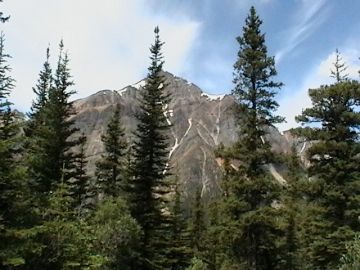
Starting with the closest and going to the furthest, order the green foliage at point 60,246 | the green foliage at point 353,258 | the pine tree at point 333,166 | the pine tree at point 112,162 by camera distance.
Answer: the green foliage at point 353,258, the green foliage at point 60,246, the pine tree at point 333,166, the pine tree at point 112,162

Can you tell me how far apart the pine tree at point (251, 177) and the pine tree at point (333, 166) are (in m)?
2.39

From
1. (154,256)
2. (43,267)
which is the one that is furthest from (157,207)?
(43,267)

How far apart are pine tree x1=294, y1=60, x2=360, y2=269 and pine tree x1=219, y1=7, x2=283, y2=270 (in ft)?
7.83

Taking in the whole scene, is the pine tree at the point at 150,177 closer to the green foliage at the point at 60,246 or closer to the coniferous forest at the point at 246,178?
the coniferous forest at the point at 246,178

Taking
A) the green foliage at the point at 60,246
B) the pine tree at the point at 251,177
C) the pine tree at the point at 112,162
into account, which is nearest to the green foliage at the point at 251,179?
the pine tree at the point at 251,177

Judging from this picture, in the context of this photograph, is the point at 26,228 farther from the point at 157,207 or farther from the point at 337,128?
the point at 337,128

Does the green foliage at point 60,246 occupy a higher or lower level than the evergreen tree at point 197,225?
lower

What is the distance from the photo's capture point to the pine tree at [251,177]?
91.9 ft

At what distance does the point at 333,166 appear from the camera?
93.5 feet

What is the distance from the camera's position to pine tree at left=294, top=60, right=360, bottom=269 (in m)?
27.6

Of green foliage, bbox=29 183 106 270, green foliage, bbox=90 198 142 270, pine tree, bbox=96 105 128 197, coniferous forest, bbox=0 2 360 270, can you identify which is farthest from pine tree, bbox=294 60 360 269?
pine tree, bbox=96 105 128 197

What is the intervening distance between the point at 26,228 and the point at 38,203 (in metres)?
1.98

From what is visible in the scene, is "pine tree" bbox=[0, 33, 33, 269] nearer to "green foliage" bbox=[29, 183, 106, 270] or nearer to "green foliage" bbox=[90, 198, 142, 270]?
"green foliage" bbox=[29, 183, 106, 270]

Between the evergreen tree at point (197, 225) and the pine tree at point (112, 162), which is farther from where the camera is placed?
the evergreen tree at point (197, 225)
